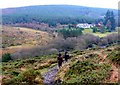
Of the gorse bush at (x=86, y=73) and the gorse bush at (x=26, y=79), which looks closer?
the gorse bush at (x=86, y=73)

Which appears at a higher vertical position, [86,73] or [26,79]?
[86,73]

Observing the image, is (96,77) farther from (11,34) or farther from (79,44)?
(11,34)

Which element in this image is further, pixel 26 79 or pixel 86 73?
pixel 86 73

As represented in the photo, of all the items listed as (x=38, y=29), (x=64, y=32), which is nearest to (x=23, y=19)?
(x=38, y=29)

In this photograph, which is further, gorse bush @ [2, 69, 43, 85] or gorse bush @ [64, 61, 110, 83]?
gorse bush @ [2, 69, 43, 85]

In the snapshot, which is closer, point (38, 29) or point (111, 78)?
point (111, 78)

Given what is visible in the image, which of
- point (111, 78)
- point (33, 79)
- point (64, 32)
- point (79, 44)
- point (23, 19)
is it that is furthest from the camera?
point (23, 19)

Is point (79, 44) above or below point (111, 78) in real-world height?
below

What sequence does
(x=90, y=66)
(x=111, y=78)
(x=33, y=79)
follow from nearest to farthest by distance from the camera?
1. (x=111, y=78)
2. (x=33, y=79)
3. (x=90, y=66)

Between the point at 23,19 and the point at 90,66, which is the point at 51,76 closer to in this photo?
the point at 90,66
